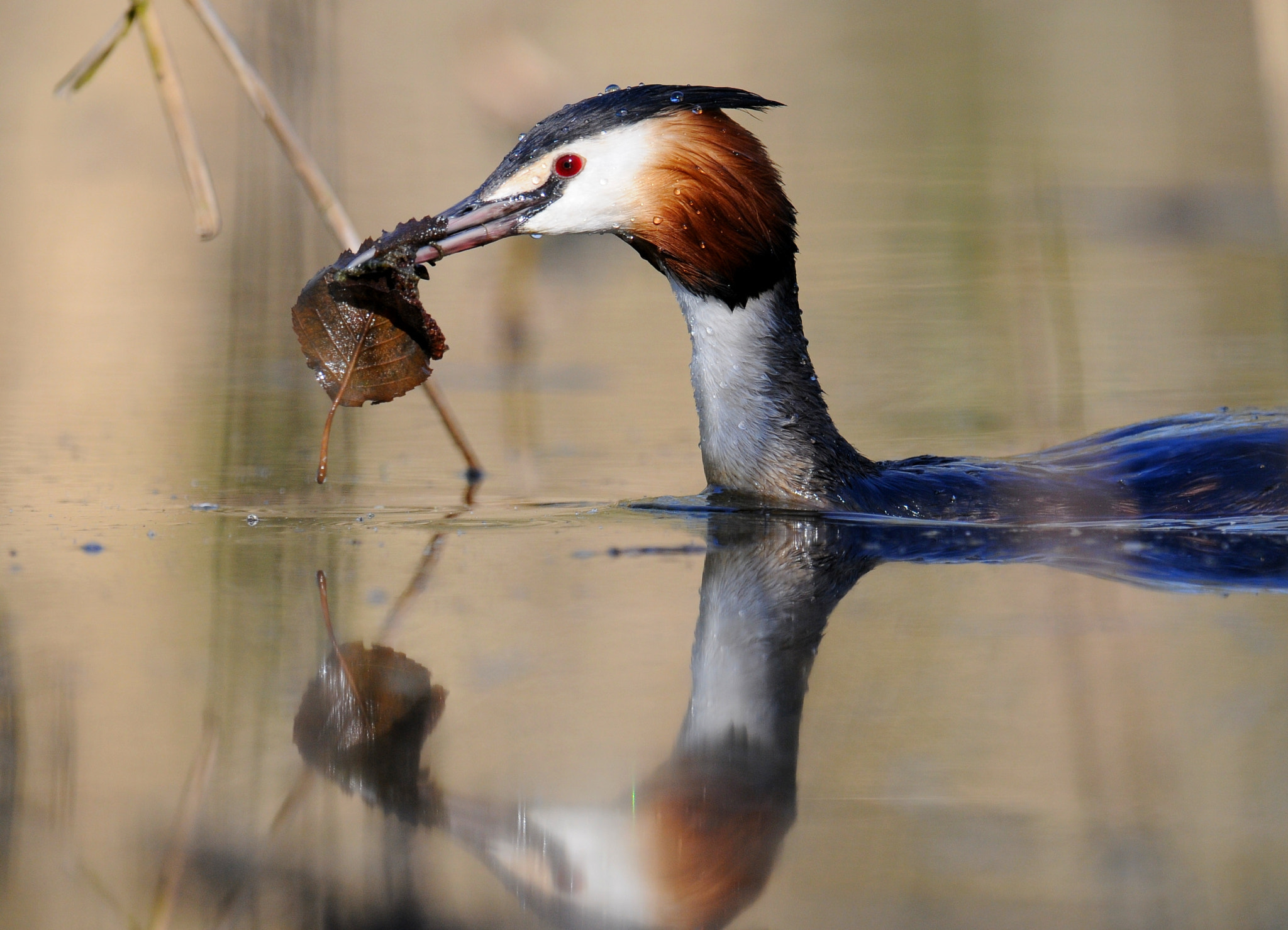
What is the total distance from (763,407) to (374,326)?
3.77 ft

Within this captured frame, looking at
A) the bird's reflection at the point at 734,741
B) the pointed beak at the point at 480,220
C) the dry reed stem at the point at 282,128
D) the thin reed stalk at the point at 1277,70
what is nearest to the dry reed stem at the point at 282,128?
the dry reed stem at the point at 282,128

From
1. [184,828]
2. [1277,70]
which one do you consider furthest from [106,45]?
[1277,70]

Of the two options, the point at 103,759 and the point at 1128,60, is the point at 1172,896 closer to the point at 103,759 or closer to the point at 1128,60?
the point at 103,759

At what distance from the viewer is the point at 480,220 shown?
4.03 metres

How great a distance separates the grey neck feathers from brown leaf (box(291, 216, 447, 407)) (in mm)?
815

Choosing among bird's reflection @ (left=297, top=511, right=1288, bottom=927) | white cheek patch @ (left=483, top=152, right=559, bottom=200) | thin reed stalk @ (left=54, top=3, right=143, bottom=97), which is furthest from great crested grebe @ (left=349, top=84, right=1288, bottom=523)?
thin reed stalk @ (left=54, top=3, right=143, bottom=97)

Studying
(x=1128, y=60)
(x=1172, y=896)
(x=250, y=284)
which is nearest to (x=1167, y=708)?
(x=1172, y=896)

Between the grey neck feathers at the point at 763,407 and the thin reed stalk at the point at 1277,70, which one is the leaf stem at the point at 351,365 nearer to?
the grey neck feathers at the point at 763,407

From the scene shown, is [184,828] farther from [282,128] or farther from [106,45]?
[282,128]

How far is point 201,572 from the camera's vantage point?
3461 mm

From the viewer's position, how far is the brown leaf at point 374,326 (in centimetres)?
387

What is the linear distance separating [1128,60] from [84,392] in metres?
12.1

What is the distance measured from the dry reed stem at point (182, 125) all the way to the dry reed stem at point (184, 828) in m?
1.60

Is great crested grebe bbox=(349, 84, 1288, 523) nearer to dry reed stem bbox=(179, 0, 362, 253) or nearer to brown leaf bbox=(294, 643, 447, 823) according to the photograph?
dry reed stem bbox=(179, 0, 362, 253)
